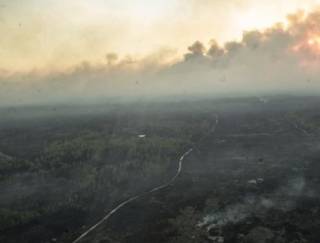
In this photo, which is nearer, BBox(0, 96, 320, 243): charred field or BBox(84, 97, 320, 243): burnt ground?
BBox(84, 97, 320, 243): burnt ground

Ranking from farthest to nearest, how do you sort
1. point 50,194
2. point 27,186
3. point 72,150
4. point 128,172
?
point 72,150, point 128,172, point 27,186, point 50,194

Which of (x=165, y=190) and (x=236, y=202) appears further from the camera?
(x=165, y=190)

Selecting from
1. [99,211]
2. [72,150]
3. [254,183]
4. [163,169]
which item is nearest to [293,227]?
[254,183]

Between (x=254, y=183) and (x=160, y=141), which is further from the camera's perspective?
(x=160, y=141)

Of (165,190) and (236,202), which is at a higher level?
(165,190)

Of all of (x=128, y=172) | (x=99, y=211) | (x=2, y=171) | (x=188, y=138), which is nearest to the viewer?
(x=99, y=211)

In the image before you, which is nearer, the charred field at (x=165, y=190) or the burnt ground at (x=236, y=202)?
the burnt ground at (x=236, y=202)

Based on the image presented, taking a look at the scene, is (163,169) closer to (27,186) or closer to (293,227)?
(27,186)

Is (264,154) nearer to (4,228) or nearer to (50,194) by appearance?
(50,194)
